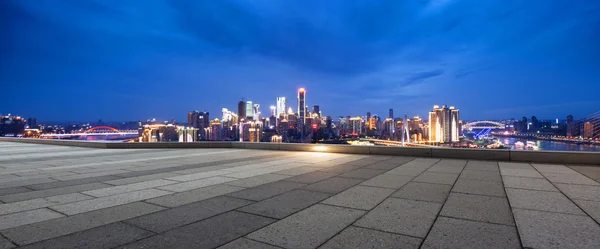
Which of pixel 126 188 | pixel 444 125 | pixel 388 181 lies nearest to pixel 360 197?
pixel 388 181

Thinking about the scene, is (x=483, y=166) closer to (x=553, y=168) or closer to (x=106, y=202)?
(x=553, y=168)

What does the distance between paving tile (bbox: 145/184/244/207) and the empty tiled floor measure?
0.07ft

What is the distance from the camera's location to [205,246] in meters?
3.56

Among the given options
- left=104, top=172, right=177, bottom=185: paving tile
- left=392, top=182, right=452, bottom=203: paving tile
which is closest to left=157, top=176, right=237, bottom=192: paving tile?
left=104, top=172, right=177, bottom=185: paving tile

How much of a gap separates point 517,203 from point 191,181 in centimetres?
714

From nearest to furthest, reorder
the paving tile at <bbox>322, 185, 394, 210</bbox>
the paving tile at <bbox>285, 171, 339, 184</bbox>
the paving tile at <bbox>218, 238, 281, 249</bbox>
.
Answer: the paving tile at <bbox>218, 238, 281, 249</bbox> < the paving tile at <bbox>322, 185, 394, 210</bbox> < the paving tile at <bbox>285, 171, 339, 184</bbox>

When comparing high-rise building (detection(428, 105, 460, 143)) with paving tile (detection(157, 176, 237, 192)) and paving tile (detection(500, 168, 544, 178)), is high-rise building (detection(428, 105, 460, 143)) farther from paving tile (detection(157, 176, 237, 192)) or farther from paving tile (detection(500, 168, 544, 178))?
paving tile (detection(157, 176, 237, 192))

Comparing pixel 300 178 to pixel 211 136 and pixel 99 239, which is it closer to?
pixel 99 239

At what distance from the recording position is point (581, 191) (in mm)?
6391

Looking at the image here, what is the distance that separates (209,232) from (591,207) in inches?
250

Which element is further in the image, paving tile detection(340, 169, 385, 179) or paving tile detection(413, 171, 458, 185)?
paving tile detection(340, 169, 385, 179)

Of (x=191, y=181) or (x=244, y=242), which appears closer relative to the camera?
(x=244, y=242)

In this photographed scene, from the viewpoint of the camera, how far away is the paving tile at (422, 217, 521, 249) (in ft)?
11.8

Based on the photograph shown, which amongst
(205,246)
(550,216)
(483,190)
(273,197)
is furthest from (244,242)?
(483,190)
